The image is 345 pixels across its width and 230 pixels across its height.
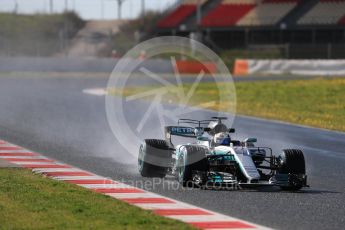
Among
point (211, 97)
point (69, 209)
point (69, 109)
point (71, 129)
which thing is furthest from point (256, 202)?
point (211, 97)

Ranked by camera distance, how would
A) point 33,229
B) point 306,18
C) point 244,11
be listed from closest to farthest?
point 33,229 → point 306,18 → point 244,11

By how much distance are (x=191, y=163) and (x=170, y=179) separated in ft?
4.97

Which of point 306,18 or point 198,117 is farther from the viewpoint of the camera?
point 306,18

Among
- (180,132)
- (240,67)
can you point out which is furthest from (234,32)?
(180,132)

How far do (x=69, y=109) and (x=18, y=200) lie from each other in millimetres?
19878

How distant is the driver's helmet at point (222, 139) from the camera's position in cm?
1409

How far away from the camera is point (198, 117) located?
30203 millimetres

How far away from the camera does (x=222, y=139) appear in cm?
1411

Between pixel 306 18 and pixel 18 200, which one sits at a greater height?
pixel 306 18

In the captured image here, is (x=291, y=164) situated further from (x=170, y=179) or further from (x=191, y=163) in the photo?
(x=170, y=179)

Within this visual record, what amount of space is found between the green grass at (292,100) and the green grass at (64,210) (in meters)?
14.7

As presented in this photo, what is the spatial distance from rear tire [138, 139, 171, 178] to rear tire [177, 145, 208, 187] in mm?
1065

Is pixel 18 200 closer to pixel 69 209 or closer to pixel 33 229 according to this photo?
pixel 69 209

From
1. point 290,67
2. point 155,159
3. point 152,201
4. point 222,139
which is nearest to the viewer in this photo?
point 152,201
